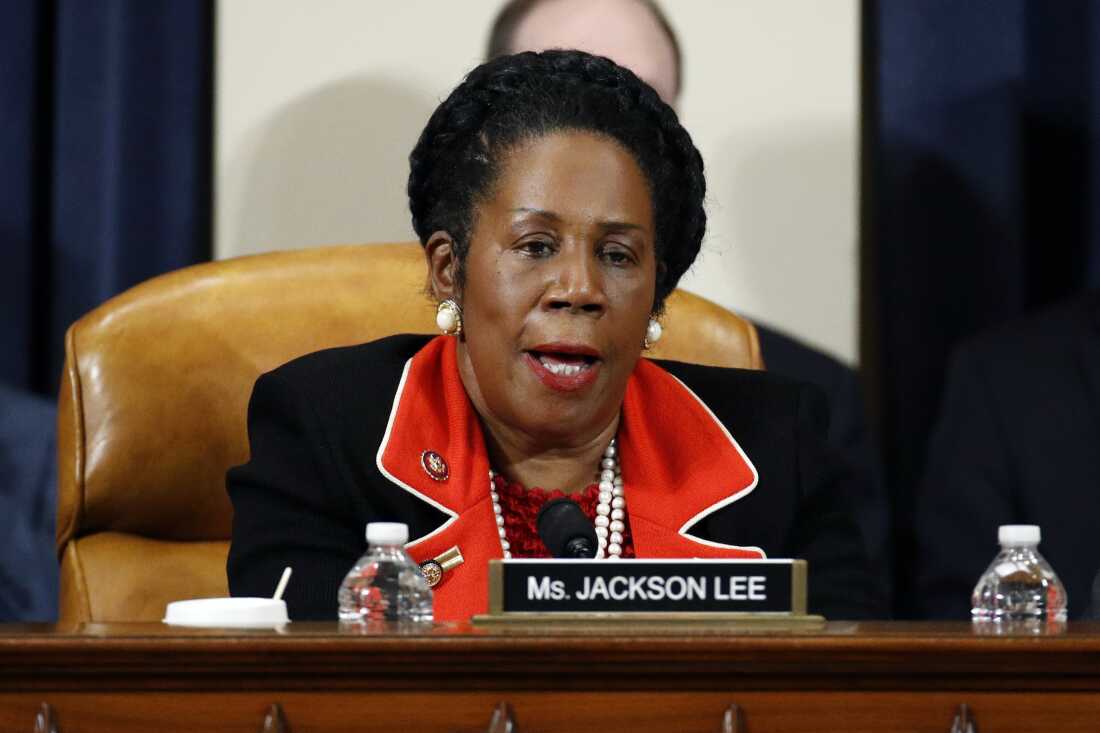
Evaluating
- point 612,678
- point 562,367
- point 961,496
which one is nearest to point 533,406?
point 562,367

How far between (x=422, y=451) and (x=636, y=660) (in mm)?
713

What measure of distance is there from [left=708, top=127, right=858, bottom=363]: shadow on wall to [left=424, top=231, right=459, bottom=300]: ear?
3.63 feet

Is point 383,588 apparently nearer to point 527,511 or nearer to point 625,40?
point 527,511

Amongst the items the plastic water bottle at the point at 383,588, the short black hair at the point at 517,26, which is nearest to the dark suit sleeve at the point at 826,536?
the plastic water bottle at the point at 383,588

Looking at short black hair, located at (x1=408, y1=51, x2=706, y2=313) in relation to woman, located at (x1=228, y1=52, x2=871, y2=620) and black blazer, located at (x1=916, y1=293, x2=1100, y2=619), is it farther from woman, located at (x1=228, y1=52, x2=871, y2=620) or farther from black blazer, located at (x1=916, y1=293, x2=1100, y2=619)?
black blazer, located at (x1=916, y1=293, x2=1100, y2=619)

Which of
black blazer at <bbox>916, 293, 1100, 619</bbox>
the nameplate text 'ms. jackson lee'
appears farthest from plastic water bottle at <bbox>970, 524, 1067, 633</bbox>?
black blazer at <bbox>916, 293, 1100, 619</bbox>

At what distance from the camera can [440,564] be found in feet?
5.11

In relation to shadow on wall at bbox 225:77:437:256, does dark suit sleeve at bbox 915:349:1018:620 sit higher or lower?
lower

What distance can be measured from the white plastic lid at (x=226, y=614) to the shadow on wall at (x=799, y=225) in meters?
1.72

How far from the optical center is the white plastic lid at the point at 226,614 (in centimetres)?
114

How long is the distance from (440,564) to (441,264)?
0.35m

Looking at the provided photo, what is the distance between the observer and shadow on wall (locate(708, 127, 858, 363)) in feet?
9.05

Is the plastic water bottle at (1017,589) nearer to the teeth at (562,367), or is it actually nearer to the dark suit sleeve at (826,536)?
the dark suit sleeve at (826,536)
